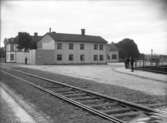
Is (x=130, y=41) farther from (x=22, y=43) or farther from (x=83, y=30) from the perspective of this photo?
(x=22, y=43)

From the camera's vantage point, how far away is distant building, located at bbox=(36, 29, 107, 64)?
1711 inches

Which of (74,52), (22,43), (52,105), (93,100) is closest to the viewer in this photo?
(52,105)

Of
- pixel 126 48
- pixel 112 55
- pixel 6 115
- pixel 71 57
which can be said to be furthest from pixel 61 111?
pixel 126 48

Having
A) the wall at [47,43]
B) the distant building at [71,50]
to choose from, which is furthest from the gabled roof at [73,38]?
the wall at [47,43]

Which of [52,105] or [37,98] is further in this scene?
[37,98]

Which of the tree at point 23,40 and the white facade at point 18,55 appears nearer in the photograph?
the white facade at point 18,55

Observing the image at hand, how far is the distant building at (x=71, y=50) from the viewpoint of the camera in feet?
143

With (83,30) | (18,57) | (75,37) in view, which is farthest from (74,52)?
(18,57)

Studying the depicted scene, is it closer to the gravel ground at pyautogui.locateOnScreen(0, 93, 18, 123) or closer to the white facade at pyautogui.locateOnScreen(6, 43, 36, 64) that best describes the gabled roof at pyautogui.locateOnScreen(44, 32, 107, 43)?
the white facade at pyautogui.locateOnScreen(6, 43, 36, 64)

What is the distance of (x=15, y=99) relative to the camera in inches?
345

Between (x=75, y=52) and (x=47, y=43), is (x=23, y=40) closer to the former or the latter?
(x=47, y=43)

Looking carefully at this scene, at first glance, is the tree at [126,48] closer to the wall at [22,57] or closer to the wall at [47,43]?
the wall at [47,43]

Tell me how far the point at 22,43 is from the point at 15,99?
169 ft

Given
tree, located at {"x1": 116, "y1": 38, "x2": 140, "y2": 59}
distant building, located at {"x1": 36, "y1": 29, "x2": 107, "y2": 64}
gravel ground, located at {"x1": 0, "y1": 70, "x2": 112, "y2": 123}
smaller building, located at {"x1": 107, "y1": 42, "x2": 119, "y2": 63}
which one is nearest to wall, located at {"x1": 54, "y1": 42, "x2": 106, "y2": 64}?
distant building, located at {"x1": 36, "y1": 29, "x2": 107, "y2": 64}
